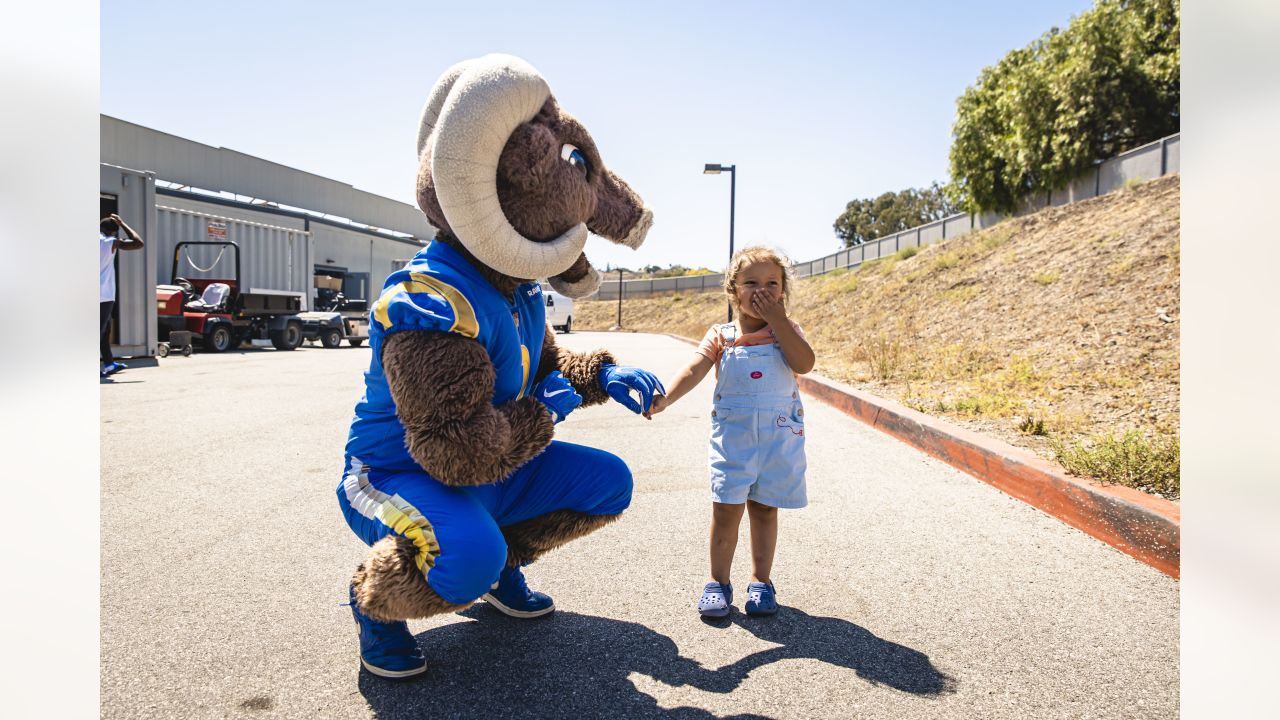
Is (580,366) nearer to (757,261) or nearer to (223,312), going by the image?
(757,261)

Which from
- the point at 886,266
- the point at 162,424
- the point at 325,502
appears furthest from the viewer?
the point at 886,266

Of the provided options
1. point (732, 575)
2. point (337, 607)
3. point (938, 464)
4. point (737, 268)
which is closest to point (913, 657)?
point (732, 575)

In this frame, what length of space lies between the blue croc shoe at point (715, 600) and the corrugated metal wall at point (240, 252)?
17373 mm

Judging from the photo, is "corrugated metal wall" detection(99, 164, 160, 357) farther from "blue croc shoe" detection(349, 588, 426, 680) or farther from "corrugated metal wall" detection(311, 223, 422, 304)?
"corrugated metal wall" detection(311, 223, 422, 304)

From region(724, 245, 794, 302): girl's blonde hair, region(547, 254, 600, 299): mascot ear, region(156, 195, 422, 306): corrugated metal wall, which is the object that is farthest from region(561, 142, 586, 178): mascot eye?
region(156, 195, 422, 306): corrugated metal wall

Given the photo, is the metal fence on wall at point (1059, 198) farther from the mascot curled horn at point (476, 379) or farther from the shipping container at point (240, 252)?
the shipping container at point (240, 252)

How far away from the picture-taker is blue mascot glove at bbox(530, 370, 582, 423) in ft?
7.16

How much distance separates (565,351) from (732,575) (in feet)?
3.89

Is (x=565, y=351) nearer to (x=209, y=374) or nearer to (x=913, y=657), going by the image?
(x=913, y=657)

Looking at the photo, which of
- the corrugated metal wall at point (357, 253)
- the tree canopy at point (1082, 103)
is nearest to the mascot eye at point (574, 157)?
the tree canopy at point (1082, 103)

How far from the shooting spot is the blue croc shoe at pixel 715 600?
262 centimetres

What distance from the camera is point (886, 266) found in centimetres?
2384

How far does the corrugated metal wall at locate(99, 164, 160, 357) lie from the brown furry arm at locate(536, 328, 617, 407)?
1222 centimetres
